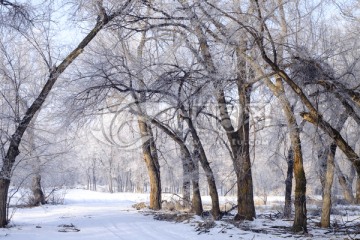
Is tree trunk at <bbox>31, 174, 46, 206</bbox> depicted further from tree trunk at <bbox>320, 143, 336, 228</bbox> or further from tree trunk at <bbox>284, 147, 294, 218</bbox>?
tree trunk at <bbox>320, 143, 336, 228</bbox>

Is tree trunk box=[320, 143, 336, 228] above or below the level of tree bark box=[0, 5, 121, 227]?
below

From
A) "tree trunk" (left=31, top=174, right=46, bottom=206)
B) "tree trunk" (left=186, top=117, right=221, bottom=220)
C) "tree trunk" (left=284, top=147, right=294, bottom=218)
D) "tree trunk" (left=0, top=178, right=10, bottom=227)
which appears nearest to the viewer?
"tree trunk" (left=0, top=178, right=10, bottom=227)

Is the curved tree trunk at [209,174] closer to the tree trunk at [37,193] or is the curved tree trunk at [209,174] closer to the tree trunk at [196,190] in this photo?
the tree trunk at [196,190]

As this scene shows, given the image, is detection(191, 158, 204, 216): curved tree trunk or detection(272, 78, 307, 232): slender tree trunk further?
detection(191, 158, 204, 216): curved tree trunk

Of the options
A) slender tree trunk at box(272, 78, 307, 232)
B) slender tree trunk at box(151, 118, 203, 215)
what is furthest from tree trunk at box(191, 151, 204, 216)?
slender tree trunk at box(272, 78, 307, 232)

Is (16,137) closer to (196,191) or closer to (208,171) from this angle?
(208,171)

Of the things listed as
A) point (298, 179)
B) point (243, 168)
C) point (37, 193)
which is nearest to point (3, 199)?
point (243, 168)

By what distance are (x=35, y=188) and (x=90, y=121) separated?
14758 mm

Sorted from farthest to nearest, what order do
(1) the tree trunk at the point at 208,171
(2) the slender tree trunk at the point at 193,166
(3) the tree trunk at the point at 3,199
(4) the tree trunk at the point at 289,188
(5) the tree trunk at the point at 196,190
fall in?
(4) the tree trunk at the point at 289,188 → (5) the tree trunk at the point at 196,190 → (2) the slender tree trunk at the point at 193,166 → (1) the tree trunk at the point at 208,171 → (3) the tree trunk at the point at 3,199

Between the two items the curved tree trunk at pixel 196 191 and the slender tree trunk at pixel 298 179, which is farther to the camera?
the curved tree trunk at pixel 196 191

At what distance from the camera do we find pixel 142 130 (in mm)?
19547

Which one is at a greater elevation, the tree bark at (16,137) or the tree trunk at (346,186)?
the tree bark at (16,137)

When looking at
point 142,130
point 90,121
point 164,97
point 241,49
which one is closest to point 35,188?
point 142,130

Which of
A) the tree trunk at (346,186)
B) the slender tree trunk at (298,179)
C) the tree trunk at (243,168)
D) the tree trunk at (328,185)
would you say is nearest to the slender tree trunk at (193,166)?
the tree trunk at (243,168)
